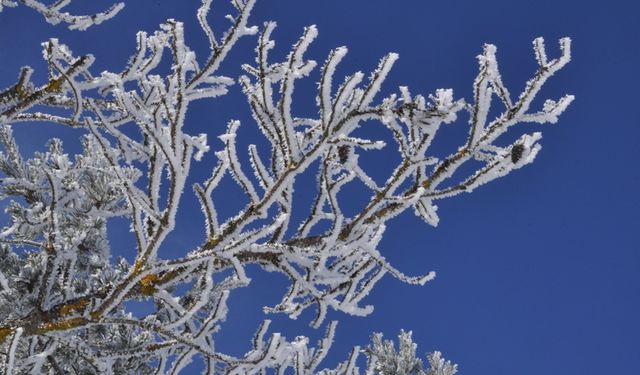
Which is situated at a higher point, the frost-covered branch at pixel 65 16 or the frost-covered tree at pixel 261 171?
the frost-covered branch at pixel 65 16

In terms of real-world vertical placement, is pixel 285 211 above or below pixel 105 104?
below

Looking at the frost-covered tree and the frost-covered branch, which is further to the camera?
the frost-covered branch

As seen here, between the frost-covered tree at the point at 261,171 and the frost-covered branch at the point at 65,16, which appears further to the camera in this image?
the frost-covered branch at the point at 65,16

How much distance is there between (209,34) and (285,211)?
99 cm

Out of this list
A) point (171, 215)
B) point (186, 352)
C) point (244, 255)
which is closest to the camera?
point (171, 215)

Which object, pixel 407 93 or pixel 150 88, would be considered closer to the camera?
pixel 407 93

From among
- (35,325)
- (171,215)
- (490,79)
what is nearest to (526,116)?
(490,79)

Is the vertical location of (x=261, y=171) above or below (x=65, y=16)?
below

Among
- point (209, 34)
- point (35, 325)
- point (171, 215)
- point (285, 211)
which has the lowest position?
point (35, 325)

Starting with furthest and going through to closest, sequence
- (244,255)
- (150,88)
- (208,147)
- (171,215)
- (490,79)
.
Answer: (150,88), (244,255), (208,147), (171,215), (490,79)

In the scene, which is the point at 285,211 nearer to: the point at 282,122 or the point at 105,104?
the point at 282,122

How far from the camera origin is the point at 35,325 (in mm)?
2707

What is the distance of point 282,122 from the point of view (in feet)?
7.08

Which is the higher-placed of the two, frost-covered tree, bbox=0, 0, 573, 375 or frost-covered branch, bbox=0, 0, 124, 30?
frost-covered branch, bbox=0, 0, 124, 30
